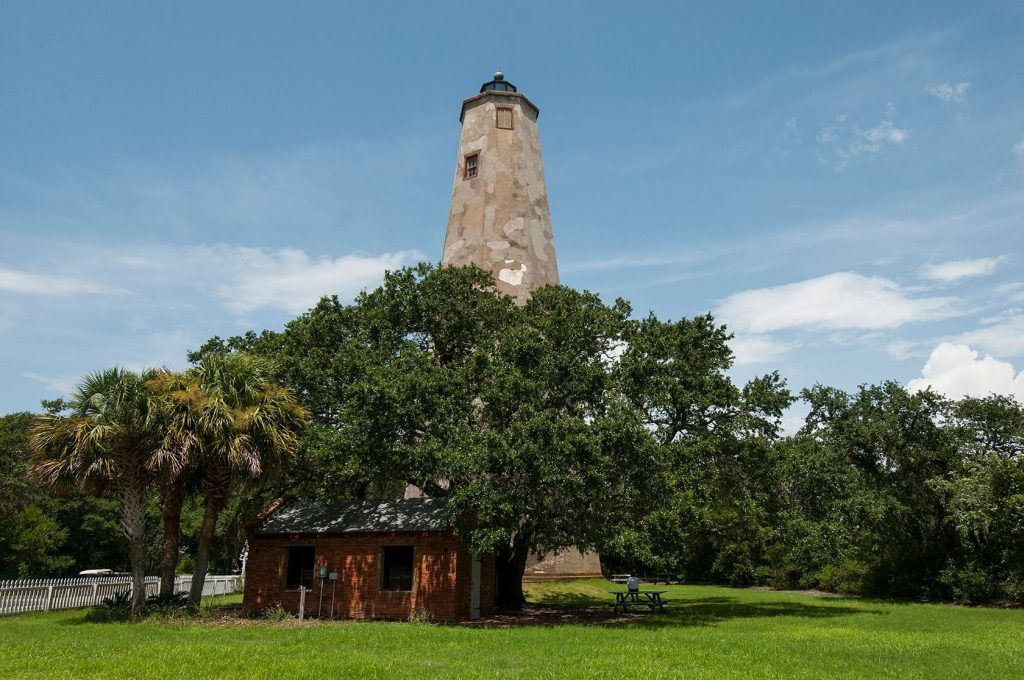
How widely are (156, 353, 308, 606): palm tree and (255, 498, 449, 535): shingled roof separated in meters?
2.15

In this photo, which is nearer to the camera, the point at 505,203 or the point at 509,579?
the point at 509,579

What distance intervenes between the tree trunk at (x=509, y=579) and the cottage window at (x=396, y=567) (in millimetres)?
3241

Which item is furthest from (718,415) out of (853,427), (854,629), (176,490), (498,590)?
(176,490)

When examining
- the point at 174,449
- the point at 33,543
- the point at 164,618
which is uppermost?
the point at 174,449

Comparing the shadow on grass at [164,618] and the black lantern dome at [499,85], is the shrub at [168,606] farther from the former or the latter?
the black lantern dome at [499,85]

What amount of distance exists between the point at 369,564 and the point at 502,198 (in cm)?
1646

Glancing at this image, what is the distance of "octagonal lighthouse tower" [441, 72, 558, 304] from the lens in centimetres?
3009

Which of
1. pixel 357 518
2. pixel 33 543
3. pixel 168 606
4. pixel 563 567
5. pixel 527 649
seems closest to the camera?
pixel 527 649

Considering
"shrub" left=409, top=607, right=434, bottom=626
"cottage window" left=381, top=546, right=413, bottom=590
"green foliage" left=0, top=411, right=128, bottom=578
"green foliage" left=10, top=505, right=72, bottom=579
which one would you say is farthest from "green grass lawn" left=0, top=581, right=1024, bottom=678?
"green foliage" left=10, top=505, right=72, bottom=579

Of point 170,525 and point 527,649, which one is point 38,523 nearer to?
point 170,525

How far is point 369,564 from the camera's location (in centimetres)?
1962

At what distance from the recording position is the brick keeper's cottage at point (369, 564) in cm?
1889

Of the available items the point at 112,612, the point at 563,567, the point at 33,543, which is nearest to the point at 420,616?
the point at 112,612

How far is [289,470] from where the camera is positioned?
20.4 metres
